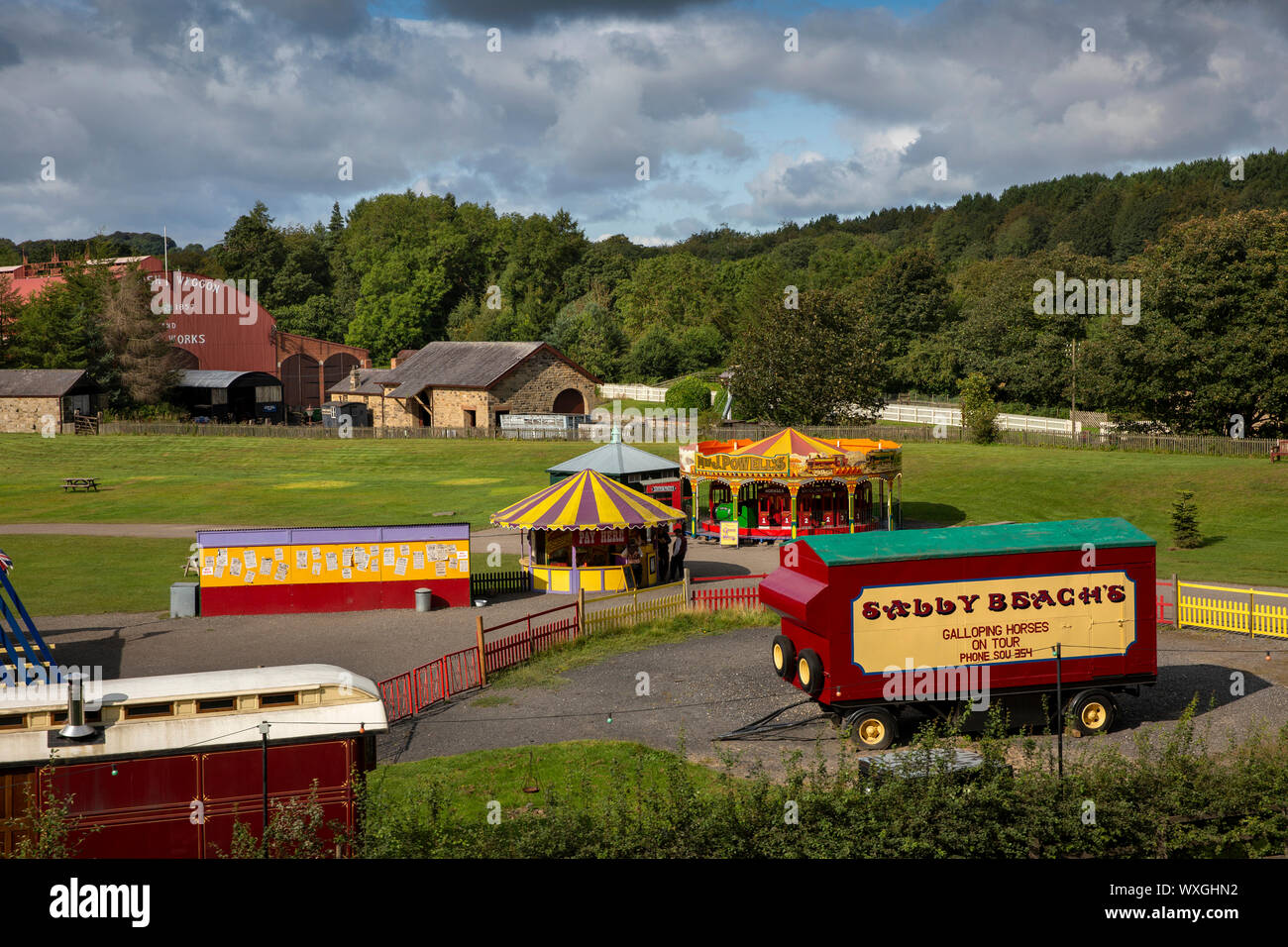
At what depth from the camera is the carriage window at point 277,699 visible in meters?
12.7

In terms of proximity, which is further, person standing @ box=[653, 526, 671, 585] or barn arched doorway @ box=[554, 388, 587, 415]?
barn arched doorway @ box=[554, 388, 587, 415]

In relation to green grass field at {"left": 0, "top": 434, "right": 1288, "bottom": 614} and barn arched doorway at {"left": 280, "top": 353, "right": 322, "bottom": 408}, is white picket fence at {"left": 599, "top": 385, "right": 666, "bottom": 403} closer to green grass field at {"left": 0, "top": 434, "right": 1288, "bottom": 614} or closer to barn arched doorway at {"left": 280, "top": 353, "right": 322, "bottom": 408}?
green grass field at {"left": 0, "top": 434, "right": 1288, "bottom": 614}

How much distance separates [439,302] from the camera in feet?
387

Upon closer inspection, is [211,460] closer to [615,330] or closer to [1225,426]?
[615,330]

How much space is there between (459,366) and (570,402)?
854 cm

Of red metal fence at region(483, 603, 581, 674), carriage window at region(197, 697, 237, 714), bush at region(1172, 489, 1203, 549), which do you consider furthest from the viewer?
bush at region(1172, 489, 1203, 549)

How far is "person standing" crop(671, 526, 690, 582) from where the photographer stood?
34.2 meters

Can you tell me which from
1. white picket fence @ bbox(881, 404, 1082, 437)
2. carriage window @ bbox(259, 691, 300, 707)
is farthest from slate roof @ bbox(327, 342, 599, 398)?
carriage window @ bbox(259, 691, 300, 707)

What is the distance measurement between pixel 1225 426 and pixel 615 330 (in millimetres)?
56145

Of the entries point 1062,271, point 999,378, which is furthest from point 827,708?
point 1062,271

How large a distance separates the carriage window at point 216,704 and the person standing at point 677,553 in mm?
22074

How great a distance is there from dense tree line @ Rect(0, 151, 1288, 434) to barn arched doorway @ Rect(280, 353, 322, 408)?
15.2m

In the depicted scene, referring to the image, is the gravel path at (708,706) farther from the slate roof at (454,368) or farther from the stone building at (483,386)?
the slate roof at (454,368)

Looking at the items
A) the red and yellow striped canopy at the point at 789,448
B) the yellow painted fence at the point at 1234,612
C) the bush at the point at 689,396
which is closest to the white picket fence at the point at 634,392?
the bush at the point at 689,396
